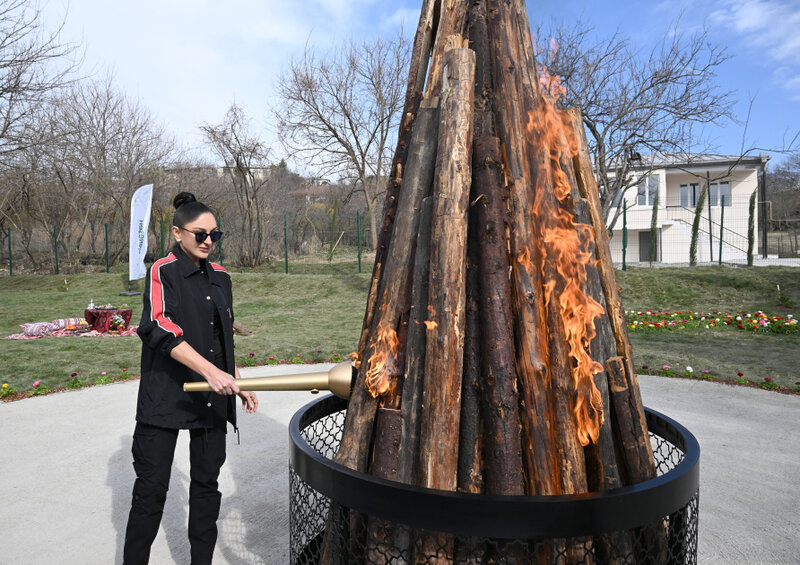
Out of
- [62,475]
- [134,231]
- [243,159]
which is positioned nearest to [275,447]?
[62,475]

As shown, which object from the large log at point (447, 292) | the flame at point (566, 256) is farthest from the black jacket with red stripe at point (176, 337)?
the flame at point (566, 256)

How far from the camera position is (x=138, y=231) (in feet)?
42.2

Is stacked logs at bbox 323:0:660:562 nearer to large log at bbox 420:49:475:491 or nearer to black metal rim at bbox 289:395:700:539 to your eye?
large log at bbox 420:49:475:491

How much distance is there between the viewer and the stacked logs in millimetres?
1834

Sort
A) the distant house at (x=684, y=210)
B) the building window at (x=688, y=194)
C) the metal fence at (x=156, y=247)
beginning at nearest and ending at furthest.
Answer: the metal fence at (x=156, y=247)
the distant house at (x=684, y=210)
the building window at (x=688, y=194)

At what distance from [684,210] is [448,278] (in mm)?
29888

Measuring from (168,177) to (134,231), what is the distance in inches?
598

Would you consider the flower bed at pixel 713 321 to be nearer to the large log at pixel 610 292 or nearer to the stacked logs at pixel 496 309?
the large log at pixel 610 292

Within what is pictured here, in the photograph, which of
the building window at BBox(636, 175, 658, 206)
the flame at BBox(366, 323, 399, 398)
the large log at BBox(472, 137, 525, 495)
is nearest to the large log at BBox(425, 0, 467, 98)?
the large log at BBox(472, 137, 525, 495)

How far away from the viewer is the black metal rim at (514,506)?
1.50m

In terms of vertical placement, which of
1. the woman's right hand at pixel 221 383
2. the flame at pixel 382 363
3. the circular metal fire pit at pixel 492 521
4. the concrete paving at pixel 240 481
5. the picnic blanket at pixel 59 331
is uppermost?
the flame at pixel 382 363

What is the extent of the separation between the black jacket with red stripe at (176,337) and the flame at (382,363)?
877 millimetres

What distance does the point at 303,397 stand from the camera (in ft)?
20.2

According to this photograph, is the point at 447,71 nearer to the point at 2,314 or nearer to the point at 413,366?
the point at 413,366
